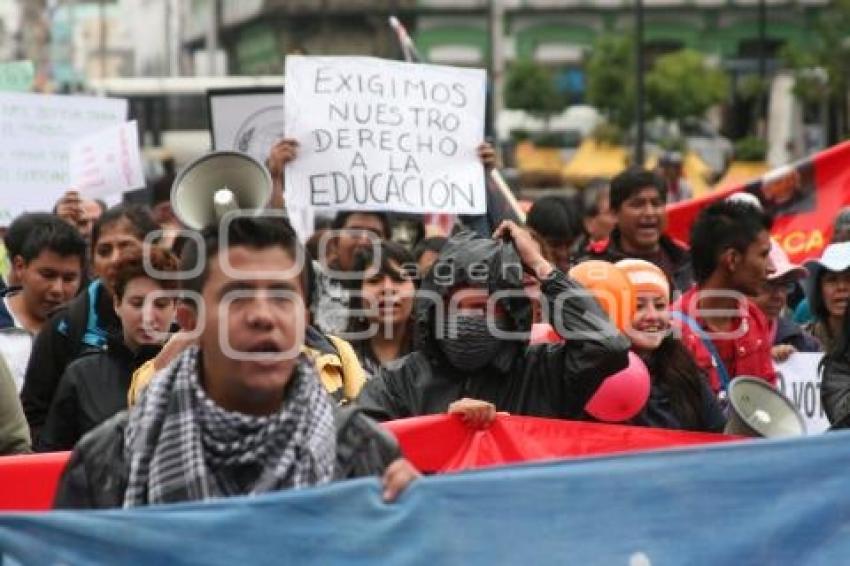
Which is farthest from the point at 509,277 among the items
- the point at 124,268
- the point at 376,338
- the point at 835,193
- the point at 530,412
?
the point at 835,193

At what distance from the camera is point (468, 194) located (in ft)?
26.4

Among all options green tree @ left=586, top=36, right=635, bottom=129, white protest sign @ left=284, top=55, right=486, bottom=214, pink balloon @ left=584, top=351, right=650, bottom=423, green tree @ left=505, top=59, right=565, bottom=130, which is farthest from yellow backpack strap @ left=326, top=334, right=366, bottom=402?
green tree @ left=505, top=59, right=565, bottom=130

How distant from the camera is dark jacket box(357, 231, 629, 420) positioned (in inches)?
232

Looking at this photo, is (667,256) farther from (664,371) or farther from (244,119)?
(664,371)

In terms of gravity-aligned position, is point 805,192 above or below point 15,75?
below

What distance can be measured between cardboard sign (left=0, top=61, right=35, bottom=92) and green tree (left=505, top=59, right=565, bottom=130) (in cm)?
3993

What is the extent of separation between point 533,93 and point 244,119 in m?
42.0

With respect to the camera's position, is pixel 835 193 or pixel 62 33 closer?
pixel 835 193

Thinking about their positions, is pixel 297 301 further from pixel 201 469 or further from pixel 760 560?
pixel 760 560

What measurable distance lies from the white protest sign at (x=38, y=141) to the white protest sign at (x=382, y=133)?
8.75 ft

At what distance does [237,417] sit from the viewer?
3896mm

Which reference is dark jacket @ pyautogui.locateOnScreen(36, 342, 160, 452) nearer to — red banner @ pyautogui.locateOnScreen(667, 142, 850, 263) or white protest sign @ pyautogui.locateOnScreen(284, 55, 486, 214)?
white protest sign @ pyautogui.locateOnScreen(284, 55, 486, 214)

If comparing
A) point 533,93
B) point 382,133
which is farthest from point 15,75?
point 533,93

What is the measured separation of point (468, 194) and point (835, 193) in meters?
3.92
